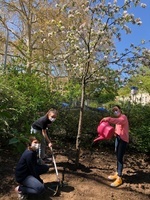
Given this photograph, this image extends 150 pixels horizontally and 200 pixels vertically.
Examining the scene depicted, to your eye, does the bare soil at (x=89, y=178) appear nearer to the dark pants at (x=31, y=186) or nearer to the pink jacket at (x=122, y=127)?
the dark pants at (x=31, y=186)

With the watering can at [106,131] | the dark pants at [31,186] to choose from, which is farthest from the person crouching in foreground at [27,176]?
the watering can at [106,131]

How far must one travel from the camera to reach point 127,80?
6.33 meters

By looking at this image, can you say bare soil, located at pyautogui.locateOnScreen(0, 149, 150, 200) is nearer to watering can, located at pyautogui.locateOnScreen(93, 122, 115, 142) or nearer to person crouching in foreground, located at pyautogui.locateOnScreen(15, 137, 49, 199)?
person crouching in foreground, located at pyautogui.locateOnScreen(15, 137, 49, 199)

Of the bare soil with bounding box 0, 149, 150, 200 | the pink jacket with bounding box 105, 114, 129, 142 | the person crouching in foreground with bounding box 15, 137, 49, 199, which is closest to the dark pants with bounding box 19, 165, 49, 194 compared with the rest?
the person crouching in foreground with bounding box 15, 137, 49, 199

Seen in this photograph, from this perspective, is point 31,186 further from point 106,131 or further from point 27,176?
point 106,131

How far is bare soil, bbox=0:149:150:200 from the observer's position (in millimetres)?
5090

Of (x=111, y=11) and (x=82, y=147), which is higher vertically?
(x=111, y=11)

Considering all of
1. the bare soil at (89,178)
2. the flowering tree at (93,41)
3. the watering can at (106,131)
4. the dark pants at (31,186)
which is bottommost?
the bare soil at (89,178)

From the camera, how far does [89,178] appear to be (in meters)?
5.81

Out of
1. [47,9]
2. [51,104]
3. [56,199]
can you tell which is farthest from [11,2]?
[56,199]

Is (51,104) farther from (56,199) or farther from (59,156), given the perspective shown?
(56,199)

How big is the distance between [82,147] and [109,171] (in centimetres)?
164

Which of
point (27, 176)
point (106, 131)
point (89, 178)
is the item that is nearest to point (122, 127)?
point (106, 131)

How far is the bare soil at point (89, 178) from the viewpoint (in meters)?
5.09
